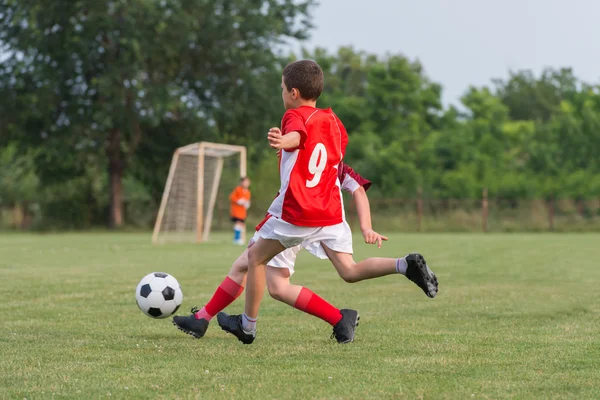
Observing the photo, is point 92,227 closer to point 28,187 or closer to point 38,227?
point 38,227

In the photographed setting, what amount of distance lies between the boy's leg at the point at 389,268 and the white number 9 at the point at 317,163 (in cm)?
48

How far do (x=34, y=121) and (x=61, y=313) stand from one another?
3030 cm

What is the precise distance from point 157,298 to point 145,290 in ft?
0.39

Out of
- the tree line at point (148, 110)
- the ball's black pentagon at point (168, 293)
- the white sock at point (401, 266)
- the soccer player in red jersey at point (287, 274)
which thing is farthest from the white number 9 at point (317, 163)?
the tree line at point (148, 110)

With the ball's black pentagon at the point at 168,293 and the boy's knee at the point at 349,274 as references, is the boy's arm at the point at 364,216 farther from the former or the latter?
the ball's black pentagon at the point at 168,293

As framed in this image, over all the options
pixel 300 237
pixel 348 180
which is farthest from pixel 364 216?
pixel 300 237

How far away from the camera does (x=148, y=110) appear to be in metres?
34.2

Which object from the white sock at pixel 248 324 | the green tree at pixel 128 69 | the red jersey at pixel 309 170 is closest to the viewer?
the red jersey at pixel 309 170

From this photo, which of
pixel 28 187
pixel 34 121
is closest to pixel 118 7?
pixel 34 121

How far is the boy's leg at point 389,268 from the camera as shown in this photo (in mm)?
5094

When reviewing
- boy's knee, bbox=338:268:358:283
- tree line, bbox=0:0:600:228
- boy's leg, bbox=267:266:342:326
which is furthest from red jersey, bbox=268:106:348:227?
tree line, bbox=0:0:600:228

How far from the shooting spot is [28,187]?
42.8 meters

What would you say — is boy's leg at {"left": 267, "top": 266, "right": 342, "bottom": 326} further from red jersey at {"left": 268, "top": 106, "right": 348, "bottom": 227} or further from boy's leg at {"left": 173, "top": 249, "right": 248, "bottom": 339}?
red jersey at {"left": 268, "top": 106, "right": 348, "bottom": 227}

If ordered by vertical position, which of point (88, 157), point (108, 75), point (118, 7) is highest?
point (118, 7)
